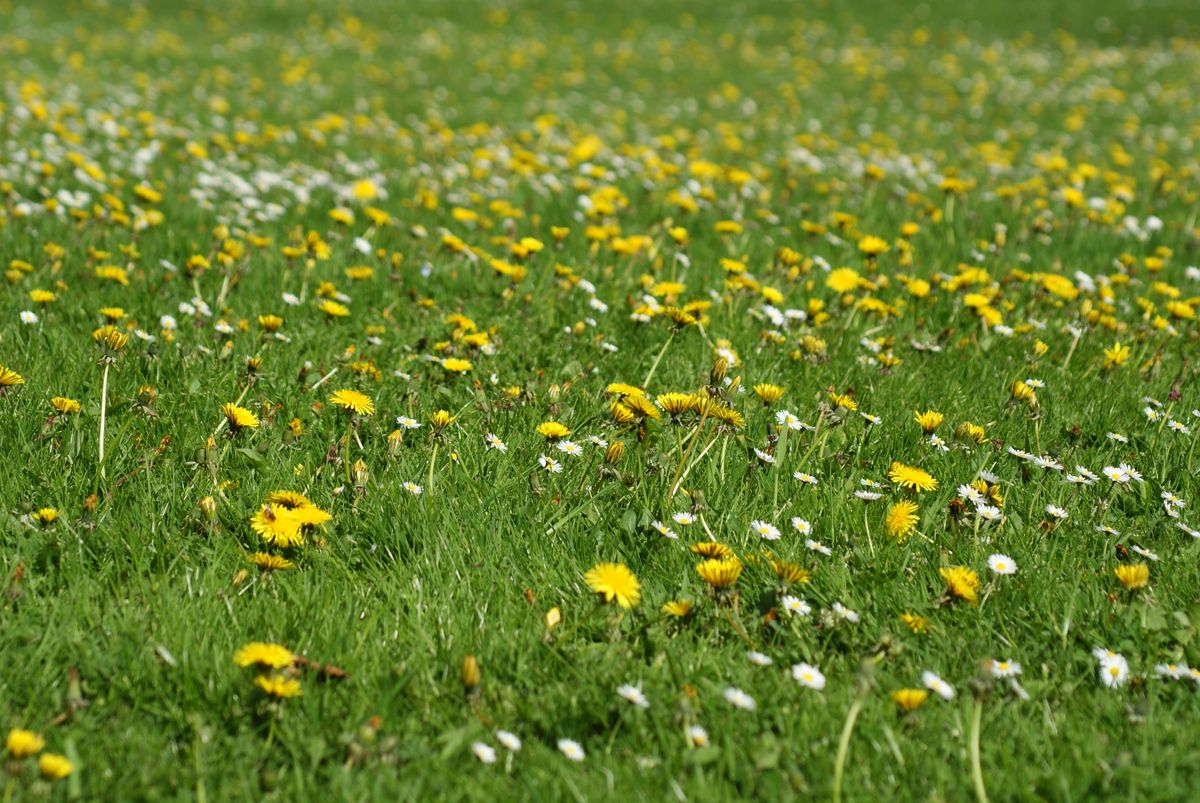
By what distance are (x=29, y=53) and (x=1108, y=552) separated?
1229 centimetres

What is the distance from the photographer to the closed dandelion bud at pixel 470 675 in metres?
1.98

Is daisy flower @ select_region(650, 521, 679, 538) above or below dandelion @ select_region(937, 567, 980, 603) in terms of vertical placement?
below

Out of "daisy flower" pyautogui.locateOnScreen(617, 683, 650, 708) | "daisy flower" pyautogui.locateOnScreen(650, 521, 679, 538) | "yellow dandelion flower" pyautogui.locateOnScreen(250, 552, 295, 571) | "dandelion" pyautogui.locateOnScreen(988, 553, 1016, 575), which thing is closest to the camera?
"daisy flower" pyautogui.locateOnScreen(617, 683, 650, 708)

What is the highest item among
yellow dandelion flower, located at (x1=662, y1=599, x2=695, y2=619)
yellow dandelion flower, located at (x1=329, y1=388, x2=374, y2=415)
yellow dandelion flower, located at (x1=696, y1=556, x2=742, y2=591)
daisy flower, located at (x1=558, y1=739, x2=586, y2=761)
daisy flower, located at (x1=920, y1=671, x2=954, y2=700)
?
yellow dandelion flower, located at (x1=696, y1=556, x2=742, y2=591)

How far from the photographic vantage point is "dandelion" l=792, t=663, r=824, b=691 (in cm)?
212

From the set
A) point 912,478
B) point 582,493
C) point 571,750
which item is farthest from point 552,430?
point 571,750

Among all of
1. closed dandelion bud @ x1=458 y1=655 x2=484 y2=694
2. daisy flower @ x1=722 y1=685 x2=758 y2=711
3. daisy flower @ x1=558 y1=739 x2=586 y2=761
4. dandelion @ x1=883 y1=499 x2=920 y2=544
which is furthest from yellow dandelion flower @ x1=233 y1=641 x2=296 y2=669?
dandelion @ x1=883 y1=499 x2=920 y2=544

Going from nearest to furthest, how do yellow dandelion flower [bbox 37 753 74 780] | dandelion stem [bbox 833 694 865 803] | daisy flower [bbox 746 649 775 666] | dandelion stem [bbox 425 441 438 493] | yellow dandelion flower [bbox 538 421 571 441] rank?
yellow dandelion flower [bbox 37 753 74 780]
dandelion stem [bbox 833 694 865 803]
daisy flower [bbox 746 649 775 666]
dandelion stem [bbox 425 441 438 493]
yellow dandelion flower [bbox 538 421 571 441]

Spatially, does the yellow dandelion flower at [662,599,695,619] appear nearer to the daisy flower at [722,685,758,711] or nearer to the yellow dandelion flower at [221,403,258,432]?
the daisy flower at [722,685,758,711]

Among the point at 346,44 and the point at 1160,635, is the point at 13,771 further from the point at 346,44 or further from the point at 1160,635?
the point at 346,44

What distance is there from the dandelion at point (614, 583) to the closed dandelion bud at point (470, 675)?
304mm

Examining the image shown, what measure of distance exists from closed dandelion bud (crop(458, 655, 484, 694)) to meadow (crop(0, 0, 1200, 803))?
1.0 inches

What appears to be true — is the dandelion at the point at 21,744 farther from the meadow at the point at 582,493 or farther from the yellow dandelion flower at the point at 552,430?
the yellow dandelion flower at the point at 552,430

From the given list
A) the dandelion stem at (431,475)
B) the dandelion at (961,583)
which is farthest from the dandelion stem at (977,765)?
the dandelion stem at (431,475)
